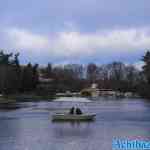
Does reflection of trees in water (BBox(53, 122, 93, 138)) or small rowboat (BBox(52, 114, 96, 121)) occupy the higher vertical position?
small rowboat (BBox(52, 114, 96, 121))

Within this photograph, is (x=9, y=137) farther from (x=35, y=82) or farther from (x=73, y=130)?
(x=35, y=82)

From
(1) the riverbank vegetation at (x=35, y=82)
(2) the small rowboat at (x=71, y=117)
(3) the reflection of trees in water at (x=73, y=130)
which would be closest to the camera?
(3) the reflection of trees in water at (x=73, y=130)

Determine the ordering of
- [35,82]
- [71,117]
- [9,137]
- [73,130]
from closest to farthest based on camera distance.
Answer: [9,137]
[73,130]
[71,117]
[35,82]

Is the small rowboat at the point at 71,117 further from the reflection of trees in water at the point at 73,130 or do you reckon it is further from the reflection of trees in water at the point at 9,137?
the reflection of trees in water at the point at 9,137

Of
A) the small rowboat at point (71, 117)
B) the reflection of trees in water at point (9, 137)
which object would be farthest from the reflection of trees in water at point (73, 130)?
the reflection of trees in water at point (9, 137)

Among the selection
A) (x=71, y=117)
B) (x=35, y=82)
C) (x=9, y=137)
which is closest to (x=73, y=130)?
(x=9, y=137)

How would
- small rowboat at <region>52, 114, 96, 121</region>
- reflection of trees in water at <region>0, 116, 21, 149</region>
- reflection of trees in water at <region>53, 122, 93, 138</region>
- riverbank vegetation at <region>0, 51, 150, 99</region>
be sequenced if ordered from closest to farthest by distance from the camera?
reflection of trees in water at <region>0, 116, 21, 149</region> < reflection of trees in water at <region>53, 122, 93, 138</region> < small rowboat at <region>52, 114, 96, 121</region> < riverbank vegetation at <region>0, 51, 150, 99</region>

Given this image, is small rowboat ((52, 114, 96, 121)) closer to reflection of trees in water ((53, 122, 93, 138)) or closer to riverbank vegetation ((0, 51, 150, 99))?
reflection of trees in water ((53, 122, 93, 138))

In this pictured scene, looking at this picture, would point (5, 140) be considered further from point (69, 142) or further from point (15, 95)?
point (15, 95)

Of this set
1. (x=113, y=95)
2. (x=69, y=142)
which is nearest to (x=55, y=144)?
(x=69, y=142)

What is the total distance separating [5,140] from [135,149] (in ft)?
56.6

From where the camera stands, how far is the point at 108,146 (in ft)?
108

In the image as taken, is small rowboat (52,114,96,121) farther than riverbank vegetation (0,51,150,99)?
No

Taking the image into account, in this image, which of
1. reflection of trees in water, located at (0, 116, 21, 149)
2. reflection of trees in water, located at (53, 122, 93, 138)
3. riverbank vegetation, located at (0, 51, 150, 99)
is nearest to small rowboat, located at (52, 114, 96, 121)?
reflection of trees in water, located at (53, 122, 93, 138)
